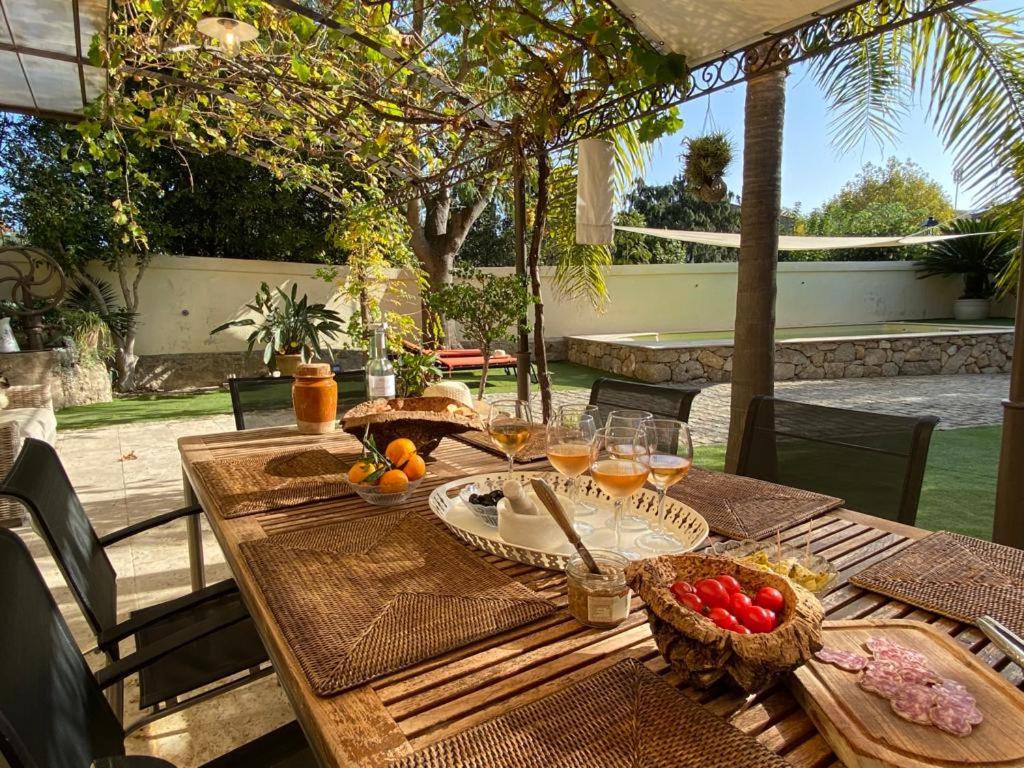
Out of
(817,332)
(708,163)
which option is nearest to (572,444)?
(708,163)

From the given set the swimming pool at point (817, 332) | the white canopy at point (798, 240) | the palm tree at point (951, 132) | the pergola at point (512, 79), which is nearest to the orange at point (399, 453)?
the pergola at point (512, 79)

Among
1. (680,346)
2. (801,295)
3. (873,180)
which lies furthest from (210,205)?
(873,180)

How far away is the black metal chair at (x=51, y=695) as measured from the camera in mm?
758

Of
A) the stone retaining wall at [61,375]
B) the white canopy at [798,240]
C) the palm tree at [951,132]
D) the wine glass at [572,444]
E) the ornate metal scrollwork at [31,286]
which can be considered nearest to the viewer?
the wine glass at [572,444]

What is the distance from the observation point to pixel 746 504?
4.66ft

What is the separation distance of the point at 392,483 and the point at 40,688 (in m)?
0.71

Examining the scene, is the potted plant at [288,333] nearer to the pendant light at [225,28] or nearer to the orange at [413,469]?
the pendant light at [225,28]

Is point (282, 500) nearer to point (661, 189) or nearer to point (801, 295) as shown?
point (801, 295)

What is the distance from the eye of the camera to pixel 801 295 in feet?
47.7

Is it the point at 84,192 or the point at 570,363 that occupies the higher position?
the point at 84,192

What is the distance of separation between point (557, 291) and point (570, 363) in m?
1.50

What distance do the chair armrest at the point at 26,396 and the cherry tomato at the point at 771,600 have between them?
5.51 m

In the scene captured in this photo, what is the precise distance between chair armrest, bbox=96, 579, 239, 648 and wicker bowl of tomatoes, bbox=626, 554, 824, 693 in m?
1.04

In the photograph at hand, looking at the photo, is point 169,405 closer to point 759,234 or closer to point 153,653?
point 759,234
